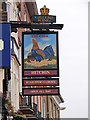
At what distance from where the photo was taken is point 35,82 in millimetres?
19594

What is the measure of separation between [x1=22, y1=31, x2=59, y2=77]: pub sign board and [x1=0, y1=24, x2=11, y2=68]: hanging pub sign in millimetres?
4396

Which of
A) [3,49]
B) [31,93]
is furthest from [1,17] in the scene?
[31,93]

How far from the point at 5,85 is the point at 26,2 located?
17.0 meters

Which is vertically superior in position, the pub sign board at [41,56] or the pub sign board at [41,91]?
the pub sign board at [41,56]

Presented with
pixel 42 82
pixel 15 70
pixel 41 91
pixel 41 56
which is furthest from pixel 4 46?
pixel 15 70

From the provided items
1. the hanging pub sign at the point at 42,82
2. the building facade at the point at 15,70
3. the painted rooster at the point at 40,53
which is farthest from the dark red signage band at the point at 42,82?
the painted rooster at the point at 40,53

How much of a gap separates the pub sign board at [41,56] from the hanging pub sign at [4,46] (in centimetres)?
440

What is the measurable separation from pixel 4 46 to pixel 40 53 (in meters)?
5.24

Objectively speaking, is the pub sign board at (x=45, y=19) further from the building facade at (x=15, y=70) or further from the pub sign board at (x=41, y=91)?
the pub sign board at (x=41, y=91)

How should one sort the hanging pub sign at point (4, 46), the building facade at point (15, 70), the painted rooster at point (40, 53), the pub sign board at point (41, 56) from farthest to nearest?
the painted rooster at point (40, 53) → the pub sign board at point (41, 56) → the building facade at point (15, 70) → the hanging pub sign at point (4, 46)

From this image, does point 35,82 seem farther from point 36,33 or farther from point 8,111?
point 8,111

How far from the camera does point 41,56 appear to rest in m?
19.5

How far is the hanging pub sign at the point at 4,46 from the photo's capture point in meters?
14.4

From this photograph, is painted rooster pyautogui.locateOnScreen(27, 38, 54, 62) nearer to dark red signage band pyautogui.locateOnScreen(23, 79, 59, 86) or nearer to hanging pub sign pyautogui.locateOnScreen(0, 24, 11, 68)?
dark red signage band pyautogui.locateOnScreen(23, 79, 59, 86)
